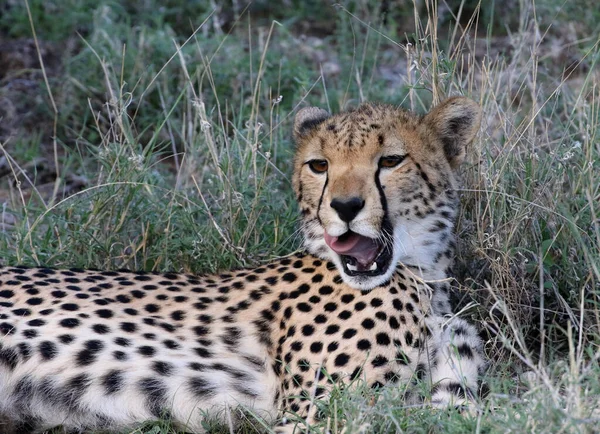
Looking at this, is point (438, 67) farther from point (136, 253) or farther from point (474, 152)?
point (136, 253)

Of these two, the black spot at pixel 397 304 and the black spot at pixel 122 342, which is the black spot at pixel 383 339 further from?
the black spot at pixel 122 342

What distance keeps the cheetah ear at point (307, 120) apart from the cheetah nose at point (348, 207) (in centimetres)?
65

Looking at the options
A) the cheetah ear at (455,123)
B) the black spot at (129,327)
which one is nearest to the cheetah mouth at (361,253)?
the cheetah ear at (455,123)

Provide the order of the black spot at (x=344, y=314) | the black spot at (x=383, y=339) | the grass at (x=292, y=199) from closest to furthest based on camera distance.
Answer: the grass at (x=292, y=199)
the black spot at (x=383, y=339)
the black spot at (x=344, y=314)

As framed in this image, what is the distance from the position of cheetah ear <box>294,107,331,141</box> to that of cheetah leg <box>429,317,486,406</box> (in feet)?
2.97

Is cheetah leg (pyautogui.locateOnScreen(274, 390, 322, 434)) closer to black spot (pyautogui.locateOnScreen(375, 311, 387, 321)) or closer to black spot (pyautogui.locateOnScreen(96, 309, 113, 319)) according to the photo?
black spot (pyautogui.locateOnScreen(375, 311, 387, 321))

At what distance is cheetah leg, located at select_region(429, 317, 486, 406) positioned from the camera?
346cm

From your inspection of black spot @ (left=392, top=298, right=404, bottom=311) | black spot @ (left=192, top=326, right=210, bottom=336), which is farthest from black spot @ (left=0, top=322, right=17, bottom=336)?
black spot @ (left=392, top=298, right=404, bottom=311)

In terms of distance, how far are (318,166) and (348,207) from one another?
1.28 ft

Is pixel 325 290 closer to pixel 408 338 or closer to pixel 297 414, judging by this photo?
pixel 408 338

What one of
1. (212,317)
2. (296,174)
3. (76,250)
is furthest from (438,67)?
(76,250)

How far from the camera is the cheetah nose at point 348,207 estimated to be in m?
3.35

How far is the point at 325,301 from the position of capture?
364 centimetres

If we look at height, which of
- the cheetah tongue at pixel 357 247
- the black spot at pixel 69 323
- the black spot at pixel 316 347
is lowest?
the black spot at pixel 69 323
